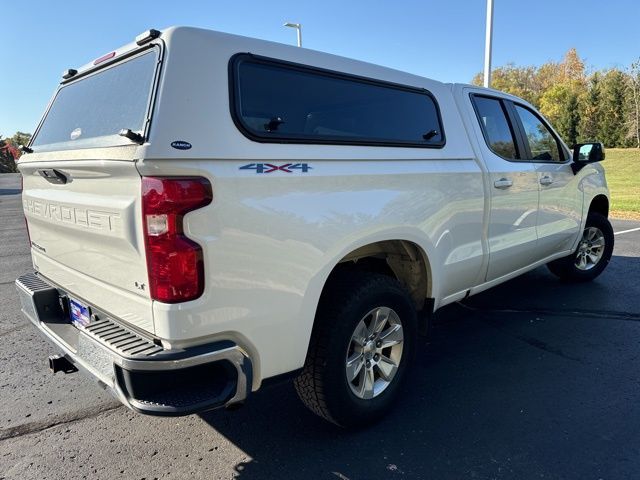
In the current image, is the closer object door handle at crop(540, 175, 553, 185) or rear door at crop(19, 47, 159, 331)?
rear door at crop(19, 47, 159, 331)

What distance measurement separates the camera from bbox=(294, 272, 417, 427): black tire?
98.9 inches

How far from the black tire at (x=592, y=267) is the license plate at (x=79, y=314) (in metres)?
5.01

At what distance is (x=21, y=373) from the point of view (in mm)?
3604

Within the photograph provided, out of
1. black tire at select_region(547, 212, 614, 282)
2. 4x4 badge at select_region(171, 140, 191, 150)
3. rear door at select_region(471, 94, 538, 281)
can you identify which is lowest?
black tire at select_region(547, 212, 614, 282)

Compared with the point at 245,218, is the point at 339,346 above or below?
below

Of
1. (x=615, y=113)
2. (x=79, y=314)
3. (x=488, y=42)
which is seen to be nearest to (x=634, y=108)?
(x=615, y=113)

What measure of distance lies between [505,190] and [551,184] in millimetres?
959

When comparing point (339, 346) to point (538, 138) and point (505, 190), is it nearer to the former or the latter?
point (505, 190)

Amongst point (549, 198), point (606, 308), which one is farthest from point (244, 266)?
point (606, 308)

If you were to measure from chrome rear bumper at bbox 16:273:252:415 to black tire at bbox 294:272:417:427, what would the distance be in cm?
49

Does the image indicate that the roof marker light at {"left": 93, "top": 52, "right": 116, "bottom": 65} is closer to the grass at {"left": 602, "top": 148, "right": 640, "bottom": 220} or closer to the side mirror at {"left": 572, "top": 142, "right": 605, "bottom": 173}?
the side mirror at {"left": 572, "top": 142, "right": 605, "bottom": 173}

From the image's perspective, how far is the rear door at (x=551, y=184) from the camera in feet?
14.2

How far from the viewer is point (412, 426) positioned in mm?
2848

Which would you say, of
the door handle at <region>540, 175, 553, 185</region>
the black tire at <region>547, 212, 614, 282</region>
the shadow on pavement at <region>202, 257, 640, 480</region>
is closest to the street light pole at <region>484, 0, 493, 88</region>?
the black tire at <region>547, 212, 614, 282</region>
